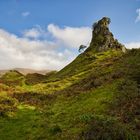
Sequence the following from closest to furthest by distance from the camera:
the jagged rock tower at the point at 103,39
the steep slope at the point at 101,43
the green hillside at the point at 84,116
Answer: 1. the green hillside at the point at 84,116
2. the steep slope at the point at 101,43
3. the jagged rock tower at the point at 103,39

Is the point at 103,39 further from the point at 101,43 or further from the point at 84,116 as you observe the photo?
the point at 84,116

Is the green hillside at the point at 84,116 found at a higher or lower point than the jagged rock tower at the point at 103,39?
lower

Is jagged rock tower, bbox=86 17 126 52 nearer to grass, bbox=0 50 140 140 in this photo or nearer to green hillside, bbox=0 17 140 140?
green hillside, bbox=0 17 140 140

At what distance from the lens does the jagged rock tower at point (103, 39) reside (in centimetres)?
13375

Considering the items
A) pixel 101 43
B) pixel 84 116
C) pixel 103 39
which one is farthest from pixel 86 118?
pixel 103 39

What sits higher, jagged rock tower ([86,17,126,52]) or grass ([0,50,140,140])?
jagged rock tower ([86,17,126,52])

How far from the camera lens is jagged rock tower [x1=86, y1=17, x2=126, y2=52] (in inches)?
5266

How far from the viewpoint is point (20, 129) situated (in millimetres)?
25703

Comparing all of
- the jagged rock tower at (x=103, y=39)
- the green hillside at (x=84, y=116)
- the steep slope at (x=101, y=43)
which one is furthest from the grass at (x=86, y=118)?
the jagged rock tower at (x=103, y=39)

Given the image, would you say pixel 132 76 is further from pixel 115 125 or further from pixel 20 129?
pixel 115 125

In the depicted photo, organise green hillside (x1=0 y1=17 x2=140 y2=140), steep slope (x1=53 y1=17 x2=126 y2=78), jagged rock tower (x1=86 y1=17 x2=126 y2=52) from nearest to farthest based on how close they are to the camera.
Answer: green hillside (x1=0 y1=17 x2=140 y2=140), steep slope (x1=53 y1=17 x2=126 y2=78), jagged rock tower (x1=86 y1=17 x2=126 y2=52)

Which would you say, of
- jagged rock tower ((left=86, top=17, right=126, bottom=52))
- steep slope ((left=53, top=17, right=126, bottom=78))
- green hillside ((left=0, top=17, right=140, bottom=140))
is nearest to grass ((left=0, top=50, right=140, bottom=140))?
green hillside ((left=0, top=17, right=140, bottom=140))

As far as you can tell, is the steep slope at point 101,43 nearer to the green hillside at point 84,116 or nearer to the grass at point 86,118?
the green hillside at point 84,116

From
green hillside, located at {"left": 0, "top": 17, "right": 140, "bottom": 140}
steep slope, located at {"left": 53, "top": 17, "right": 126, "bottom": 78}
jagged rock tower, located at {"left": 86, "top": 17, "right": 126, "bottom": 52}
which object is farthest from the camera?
jagged rock tower, located at {"left": 86, "top": 17, "right": 126, "bottom": 52}
